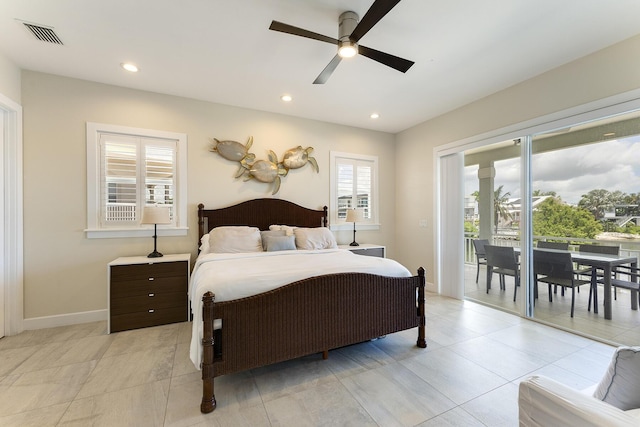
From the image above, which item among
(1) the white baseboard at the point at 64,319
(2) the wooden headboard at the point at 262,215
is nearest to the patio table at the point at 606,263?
(2) the wooden headboard at the point at 262,215

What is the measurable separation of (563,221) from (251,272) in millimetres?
3587

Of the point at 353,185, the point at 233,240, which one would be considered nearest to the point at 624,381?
the point at 233,240

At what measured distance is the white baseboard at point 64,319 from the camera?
2936 millimetres

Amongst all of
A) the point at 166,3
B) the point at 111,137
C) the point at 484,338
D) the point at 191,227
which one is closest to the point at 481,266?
the point at 484,338

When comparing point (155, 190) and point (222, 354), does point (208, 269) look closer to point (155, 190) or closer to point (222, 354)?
point (222, 354)

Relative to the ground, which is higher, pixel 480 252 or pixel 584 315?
pixel 480 252

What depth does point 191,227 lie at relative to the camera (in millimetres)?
3648

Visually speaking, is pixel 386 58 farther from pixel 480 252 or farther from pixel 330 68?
pixel 480 252

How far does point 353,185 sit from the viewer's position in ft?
15.9

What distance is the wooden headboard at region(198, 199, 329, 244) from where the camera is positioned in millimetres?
3695

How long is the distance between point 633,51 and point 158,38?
447 cm

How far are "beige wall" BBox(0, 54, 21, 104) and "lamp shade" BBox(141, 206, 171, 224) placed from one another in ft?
5.70

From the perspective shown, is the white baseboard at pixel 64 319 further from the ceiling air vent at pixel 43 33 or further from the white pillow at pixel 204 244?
the ceiling air vent at pixel 43 33

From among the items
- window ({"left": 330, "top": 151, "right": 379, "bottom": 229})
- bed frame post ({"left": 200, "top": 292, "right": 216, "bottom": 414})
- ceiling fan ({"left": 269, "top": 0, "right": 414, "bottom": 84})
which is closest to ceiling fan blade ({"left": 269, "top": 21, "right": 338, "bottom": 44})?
ceiling fan ({"left": 269, "top": 0, "right": 414, "bottom": 84})
